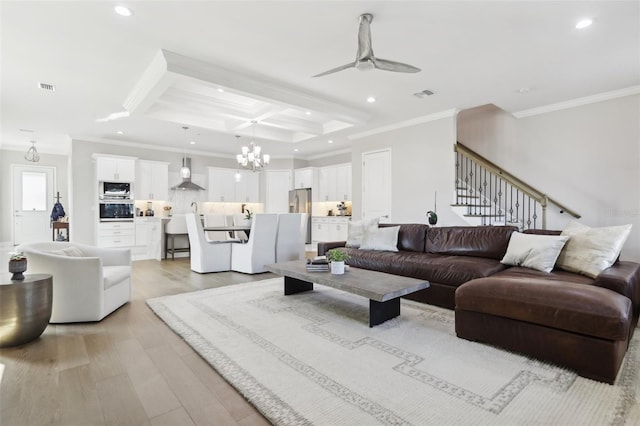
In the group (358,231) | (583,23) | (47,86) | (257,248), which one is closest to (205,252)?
(257,248)

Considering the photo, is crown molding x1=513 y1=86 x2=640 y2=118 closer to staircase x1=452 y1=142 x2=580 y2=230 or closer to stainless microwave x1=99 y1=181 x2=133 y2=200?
staircase x1=452 y1=142 x2=580 y2=230

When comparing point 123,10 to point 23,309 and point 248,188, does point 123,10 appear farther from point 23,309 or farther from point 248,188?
point 248,188

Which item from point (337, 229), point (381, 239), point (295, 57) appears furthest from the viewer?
point (337, 229)

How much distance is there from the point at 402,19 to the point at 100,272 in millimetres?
3746

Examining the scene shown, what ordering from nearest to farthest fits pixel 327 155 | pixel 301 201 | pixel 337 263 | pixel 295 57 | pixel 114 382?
1. pixel 114 382
2. pixel 337 263
3. pixel 295 57
4. pixel 327 155
5. pixel 301 201

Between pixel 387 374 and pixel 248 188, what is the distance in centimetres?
844

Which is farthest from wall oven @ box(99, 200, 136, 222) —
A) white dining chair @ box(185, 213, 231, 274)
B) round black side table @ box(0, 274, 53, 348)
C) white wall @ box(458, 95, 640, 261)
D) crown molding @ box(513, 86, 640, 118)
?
crown molding @ box(513, 86, 640, 118)

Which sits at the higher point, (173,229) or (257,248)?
(173,229)

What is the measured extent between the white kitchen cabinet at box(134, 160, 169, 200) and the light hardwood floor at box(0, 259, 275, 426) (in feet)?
18.2

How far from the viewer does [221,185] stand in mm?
9398

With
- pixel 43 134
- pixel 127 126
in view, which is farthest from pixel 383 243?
pixel 43 134

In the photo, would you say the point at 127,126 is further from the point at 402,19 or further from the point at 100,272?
the point at 402,19

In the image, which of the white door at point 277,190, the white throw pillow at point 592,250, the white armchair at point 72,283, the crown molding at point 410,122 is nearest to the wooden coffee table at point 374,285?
the white throw pillow at point 592,250

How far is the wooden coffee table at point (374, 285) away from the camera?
2770mm
